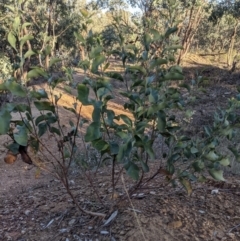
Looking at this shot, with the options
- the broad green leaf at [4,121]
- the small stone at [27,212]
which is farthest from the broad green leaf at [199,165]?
the small stone at [27,212]

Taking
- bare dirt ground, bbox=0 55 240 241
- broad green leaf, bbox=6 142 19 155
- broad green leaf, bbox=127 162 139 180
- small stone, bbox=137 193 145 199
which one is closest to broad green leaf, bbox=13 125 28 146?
broad green leaf, bbox=6 142 19 155

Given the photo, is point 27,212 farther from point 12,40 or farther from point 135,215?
point 12,40

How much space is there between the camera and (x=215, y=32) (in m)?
25.0

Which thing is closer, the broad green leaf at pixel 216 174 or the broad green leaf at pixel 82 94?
the broad green leaf at pixel 82 94

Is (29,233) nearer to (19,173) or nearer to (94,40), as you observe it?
(94,40)

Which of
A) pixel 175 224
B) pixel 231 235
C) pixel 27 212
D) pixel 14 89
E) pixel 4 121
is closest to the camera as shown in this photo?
pixel 4 121

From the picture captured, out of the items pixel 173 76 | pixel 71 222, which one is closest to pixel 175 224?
pixel 71 222

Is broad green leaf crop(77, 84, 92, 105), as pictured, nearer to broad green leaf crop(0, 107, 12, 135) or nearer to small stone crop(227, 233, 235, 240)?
broad green leaf crop(0, 107, 12, 135)

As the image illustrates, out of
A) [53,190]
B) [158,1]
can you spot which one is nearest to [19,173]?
[53,190]

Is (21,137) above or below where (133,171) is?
above

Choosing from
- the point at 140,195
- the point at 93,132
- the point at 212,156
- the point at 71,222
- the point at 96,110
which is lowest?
the point at 71,222

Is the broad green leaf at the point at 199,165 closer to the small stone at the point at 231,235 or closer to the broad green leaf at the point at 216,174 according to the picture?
the broad green leaf at the point at 216,174

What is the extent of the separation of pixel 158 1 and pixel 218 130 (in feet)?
37.9

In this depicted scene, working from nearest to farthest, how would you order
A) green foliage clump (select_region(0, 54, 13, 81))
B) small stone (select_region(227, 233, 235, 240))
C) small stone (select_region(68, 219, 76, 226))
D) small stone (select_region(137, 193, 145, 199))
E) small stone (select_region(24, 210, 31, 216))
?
1. small stone (select_region(227, 233, 235, 240))
2. small stone (select_region(68, 219, 76, 226))
3. small stone (select_region(137, 193, 145, 199))
4. small stone (select_region(24, 210, 31, 216))
5. green foliage clump (select_region(0, 54, 13, 81))
